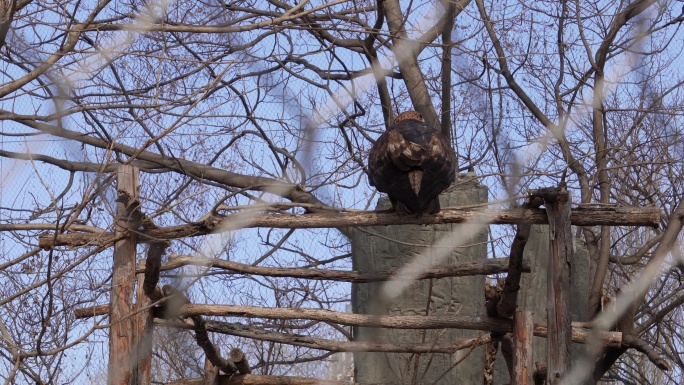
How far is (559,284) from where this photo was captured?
5.29 meters

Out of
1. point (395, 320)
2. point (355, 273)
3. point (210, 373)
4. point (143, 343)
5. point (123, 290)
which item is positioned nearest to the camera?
point (123, 290)

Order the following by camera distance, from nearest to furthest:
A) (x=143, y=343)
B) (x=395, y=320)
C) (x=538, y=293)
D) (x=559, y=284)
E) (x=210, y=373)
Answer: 1. (x=559, y=284)
2. (x=143, y=343)
3. (x=395, y=320)
4. (x=210, y=373)
5. (x=538, y=293)

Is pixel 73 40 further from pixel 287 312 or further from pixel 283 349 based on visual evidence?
pixel 283 349

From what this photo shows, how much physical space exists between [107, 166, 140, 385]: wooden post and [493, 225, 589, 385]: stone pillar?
164 inches

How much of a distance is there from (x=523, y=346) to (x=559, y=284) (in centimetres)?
59

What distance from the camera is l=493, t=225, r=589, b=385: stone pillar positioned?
27.9 feet

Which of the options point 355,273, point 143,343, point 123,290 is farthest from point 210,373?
point 355,273

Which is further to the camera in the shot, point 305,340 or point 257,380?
point 257,380

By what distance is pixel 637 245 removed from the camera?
1030 centimetres

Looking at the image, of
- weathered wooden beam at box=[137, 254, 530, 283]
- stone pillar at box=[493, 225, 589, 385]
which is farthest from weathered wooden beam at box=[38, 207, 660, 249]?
stone pillar at box=[493, 225, 589, 385]

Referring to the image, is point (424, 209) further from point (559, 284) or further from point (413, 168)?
point (559, 284)

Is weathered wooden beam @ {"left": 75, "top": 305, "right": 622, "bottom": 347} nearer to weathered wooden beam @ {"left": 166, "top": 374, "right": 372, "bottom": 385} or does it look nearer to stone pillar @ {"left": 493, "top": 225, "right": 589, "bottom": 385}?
weathered wooden beam @ {"left": 166, "top": 374, "right": 372, "bottom": 385}

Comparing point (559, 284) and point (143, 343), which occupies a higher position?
point (559, 284)

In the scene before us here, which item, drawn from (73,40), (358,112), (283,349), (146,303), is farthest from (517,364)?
(283,349)
